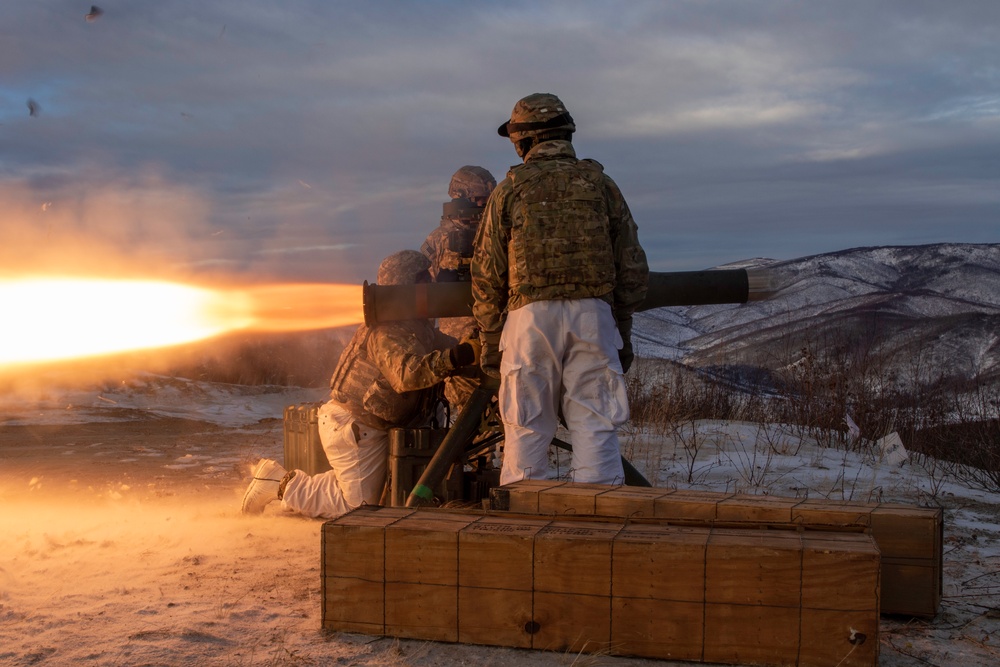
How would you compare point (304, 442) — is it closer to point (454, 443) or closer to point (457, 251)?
point (454, 443)

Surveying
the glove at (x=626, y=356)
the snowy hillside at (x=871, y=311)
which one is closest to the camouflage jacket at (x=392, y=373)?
the glove at (x=626, y=356)

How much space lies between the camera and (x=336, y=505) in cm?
581

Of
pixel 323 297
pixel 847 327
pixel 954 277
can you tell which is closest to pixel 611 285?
pixel 323 297

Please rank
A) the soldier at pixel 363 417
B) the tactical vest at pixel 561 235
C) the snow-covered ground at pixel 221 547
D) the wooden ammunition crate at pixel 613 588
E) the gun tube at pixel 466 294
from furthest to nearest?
the soldier at pixel 363 417, the gun tube at pixel 466 294, the tactical vest at pixel 561 235, the snow-covered ground at pixel 221 547, the wooden ammunition crate at pixel 613 588

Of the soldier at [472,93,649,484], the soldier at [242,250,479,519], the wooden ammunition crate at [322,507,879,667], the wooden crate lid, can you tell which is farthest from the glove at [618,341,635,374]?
the wooden ammunition crate at [322,507,879,667]

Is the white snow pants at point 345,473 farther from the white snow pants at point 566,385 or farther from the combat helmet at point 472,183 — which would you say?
the combat helmet at point 472,183

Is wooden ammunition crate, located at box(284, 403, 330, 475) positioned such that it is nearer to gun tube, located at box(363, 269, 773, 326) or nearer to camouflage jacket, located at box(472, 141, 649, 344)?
gun tube, located at box(363, 269, 773, 326)

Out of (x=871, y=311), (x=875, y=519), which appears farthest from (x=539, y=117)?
(x=871, y=311)

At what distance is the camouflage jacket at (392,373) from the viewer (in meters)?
5.43

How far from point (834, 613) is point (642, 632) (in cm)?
58

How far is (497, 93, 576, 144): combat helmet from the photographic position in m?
5.01

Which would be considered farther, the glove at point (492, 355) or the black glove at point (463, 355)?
the black glove at point (463, 355)

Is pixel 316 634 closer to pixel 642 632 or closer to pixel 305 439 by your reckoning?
pixel 642 632

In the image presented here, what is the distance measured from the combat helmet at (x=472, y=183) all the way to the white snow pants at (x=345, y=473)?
257 centimetres
